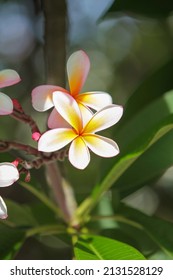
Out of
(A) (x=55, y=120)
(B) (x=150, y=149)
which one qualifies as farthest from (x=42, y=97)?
(B) (x=150, y=149)

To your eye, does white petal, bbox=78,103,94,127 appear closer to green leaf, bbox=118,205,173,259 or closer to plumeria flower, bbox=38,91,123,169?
plumeria flower, bbox=38,91,123,169

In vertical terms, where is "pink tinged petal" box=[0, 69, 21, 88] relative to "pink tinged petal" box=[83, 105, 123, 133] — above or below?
above

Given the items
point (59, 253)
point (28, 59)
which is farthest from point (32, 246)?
point (28, 59)

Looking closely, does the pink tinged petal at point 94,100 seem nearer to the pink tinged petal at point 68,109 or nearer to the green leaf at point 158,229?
the pink tinged petal at point 68,109

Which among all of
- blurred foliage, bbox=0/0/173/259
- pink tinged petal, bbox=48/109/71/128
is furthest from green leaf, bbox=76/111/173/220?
pink tinged petal, bbox=48/109/71/128

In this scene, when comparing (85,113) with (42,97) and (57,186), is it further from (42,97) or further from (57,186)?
(57,186)

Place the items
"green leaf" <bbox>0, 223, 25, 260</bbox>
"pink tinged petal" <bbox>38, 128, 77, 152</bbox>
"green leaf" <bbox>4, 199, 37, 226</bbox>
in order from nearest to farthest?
"pink tinged petal" <bbox>38, 128, 77, 152</bbox>, "green leaf" <bbox>0, 223, 25, 260</bbox>, "green leaf" <bbox>4, 199, 37, 226</bbox>

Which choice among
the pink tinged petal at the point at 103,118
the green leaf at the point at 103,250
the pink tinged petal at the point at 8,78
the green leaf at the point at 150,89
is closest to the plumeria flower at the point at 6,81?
the pink tinged petal at the point at 8,78
